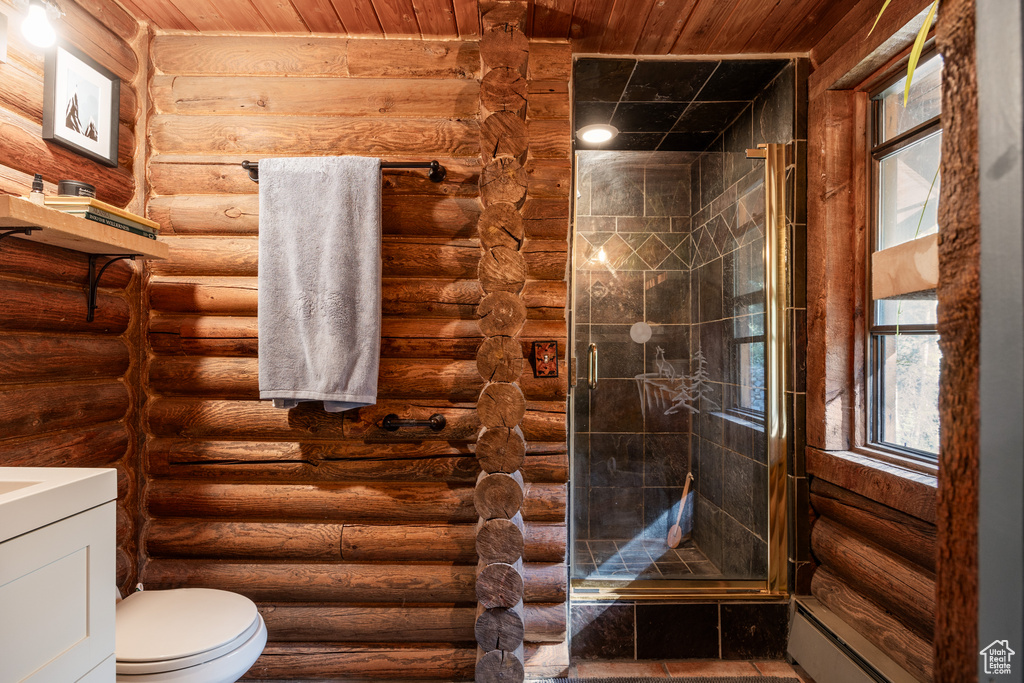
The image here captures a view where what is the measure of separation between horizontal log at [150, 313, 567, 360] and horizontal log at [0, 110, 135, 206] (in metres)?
0.51

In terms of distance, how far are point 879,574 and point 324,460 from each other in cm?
209

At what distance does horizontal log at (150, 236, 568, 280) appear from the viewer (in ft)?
6.57

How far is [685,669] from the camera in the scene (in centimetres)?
200

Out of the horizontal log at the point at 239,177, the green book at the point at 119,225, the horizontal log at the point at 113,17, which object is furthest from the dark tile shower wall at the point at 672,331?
the horizontal log at the point at 113,17

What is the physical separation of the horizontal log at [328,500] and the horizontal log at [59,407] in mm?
383

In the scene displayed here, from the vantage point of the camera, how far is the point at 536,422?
2.00 metres

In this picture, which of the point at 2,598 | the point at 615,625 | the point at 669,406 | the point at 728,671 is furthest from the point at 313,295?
the point at 728,671

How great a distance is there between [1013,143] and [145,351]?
254cm

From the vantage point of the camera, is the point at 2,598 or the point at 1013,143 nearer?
the point at 1013,143

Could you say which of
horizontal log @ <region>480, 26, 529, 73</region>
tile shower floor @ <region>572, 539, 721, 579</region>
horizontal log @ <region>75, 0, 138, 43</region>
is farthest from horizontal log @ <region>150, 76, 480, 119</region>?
tile shower floor @ <region>572, 539, 721, 579</region>

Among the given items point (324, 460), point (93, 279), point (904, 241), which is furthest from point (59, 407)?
point (904, 241)

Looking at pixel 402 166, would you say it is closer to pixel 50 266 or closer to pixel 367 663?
pixel 50 266

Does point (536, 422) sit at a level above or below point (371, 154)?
below

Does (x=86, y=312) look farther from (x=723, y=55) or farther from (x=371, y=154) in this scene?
(x=723, y=55)
